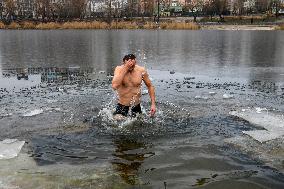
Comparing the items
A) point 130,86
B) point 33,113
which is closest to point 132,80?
point 130,86

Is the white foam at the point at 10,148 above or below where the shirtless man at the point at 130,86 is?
below

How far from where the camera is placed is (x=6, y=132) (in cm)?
802

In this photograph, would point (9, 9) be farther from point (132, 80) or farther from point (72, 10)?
point (132, 80)

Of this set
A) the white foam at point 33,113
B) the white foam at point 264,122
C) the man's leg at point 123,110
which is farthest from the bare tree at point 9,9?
the white foam at point 264,122

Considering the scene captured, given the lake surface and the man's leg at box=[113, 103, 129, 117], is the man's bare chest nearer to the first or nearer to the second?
the man's leg at box=[113, 103, 129, 117]

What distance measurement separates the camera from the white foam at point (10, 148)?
6643 mm

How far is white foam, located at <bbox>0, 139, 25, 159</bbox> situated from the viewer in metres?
6.64

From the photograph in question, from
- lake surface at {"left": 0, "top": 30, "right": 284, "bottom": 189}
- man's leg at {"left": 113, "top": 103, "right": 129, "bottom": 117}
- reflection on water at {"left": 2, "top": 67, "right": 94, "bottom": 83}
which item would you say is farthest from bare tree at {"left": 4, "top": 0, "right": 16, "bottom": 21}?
man's leg at {"left": 113, "top": 103, "right": 129, "bottom": 117}

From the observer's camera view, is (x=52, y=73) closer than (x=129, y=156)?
No

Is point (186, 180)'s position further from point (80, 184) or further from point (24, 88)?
point (24, 88)

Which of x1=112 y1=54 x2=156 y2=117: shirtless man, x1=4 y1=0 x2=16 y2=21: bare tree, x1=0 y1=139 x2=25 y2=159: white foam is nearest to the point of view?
x1=0 y1=139 x2=25 y2=159: white foam

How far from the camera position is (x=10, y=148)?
6.94 meters

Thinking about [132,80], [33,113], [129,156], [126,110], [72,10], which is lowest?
[129,156]

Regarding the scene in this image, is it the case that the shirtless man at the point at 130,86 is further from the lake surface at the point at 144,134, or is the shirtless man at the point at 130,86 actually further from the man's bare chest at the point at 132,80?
the lake surface at the point at 144,134
